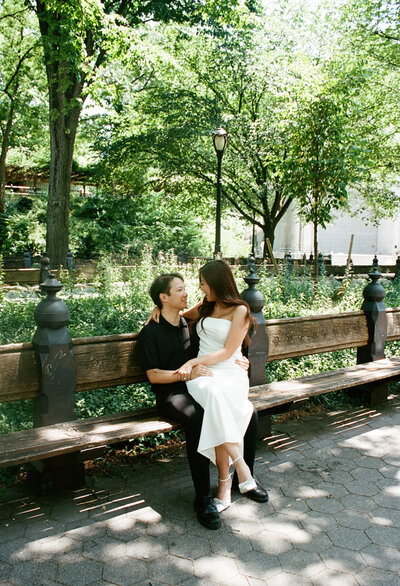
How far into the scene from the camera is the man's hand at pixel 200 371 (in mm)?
3416

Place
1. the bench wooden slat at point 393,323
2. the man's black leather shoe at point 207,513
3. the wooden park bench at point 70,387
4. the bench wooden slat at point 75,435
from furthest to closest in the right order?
the bench wooden slat at point 393,323 < the wooden park bench at point 70,387 < the man's black leather shoe at point 207,513 < the bench wooden slat at point 75,435

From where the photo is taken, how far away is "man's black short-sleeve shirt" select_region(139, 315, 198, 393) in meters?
3.51

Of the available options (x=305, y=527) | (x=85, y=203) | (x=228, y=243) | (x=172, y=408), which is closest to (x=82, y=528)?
(x=172, y=408)

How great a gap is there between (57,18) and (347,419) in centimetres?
1095

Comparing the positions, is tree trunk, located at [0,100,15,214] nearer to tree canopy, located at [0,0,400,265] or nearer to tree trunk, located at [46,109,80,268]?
tree canopy, located at [0,0,400,265]

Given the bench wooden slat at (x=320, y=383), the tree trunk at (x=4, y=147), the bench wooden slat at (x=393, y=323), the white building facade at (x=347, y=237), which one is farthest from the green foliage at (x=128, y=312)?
the white building facade at (x=347, y=237)

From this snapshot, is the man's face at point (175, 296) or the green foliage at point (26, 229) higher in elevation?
the green foliage at point (26, 229)

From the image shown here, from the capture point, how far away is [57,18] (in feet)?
37.4

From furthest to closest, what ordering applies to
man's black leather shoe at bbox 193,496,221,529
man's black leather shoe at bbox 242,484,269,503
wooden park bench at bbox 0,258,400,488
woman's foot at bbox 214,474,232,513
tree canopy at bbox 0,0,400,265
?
1. tree canopy at bbox 0,0,400,265
2. man's black leather shoe at bbox 242,484,269,503
3. woman's foot at bbox 214,474,232,513
4. wooden park bench at bbox 0,258,400,488
5. man's black leather shoe at bbox 193,496,221,529

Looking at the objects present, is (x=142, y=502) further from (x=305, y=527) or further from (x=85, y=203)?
(x=85, y=203)

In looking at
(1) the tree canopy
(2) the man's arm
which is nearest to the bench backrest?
(2) the man's arm

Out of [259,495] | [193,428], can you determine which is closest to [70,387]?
[193,428]

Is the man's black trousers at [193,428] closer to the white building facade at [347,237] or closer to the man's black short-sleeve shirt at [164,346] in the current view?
the man's black short-sleeve shirt at [164,346]

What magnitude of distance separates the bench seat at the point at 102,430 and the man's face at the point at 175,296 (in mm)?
800
